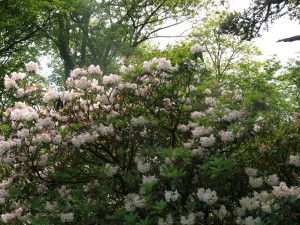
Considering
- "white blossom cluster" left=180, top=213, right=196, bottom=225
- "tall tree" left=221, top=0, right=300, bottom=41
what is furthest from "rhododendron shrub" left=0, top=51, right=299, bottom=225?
"tall tree" left=221, top=0, right=300, bottom=41

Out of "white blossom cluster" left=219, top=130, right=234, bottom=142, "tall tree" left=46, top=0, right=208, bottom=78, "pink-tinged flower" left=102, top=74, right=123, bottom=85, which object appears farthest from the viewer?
"tall tree" left=46, top=0, right=208, bottom=78

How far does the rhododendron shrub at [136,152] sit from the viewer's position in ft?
13.5

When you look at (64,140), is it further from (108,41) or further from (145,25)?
(145,25)

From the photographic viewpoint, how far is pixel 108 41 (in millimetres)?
18438

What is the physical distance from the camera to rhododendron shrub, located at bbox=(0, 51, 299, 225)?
13.5ft

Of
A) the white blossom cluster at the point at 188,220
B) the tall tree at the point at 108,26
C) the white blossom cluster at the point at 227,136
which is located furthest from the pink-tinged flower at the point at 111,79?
the tall tree at the point at 108,26

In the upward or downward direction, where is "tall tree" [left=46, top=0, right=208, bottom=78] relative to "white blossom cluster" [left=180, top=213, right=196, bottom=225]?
upward

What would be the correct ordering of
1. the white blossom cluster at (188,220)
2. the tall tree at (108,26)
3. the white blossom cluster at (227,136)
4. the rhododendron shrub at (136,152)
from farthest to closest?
the tall tree at (108,26) → the white blossom cluster at (227,136) → the rhododendron shrub at (136,152) → the white blossom cluster at (188,220)

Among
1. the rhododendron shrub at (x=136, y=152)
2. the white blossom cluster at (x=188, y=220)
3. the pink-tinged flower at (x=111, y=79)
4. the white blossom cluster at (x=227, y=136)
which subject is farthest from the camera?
the pink-tinged flower at (x=111, y=79)

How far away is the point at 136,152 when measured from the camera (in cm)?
541

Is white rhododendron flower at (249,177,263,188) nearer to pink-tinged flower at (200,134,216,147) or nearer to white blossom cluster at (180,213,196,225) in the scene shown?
pink-tinged flower at (200,134,216,147)

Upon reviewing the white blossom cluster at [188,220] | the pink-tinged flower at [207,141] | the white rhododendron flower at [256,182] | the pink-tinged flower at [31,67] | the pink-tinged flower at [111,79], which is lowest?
the white blossom cluster at [188,220]

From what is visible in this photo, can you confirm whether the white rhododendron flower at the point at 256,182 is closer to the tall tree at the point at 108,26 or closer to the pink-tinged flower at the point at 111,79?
the pink-tinged flower at the point at 111,79

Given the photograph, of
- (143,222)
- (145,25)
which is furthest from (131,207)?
(145,25)
